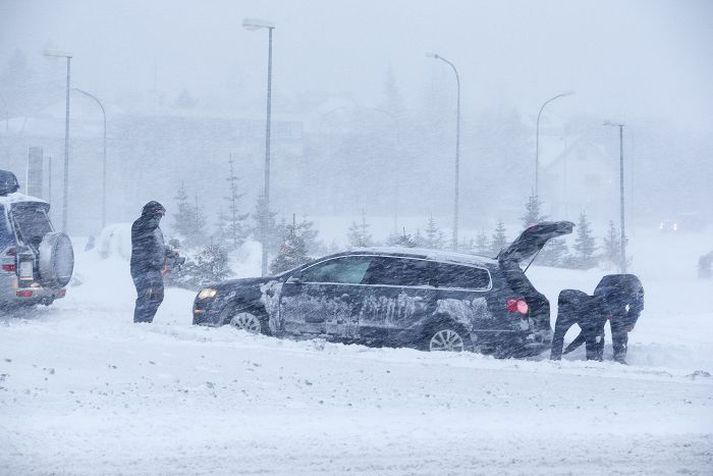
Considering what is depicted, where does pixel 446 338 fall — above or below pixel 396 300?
below

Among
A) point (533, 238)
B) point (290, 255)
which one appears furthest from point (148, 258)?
point (290, 255)

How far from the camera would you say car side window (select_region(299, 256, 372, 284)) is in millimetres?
10008

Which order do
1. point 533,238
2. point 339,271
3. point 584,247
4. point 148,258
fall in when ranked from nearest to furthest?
point 533,238 → point 339,271 → point 148,258 → point 584,247

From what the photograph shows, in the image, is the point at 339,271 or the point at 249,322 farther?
the point at 249,322

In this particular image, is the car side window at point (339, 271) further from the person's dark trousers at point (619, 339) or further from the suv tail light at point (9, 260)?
the suv tail light at point (9, 260)

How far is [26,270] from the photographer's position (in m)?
11.5

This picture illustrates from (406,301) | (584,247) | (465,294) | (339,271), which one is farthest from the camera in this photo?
(584,247)

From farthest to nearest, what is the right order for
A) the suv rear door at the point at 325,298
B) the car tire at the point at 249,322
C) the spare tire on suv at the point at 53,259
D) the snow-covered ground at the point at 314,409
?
the spare tire on suv at the point at 53,259, the car tire at the point at 249,322, the suv rear door at the point at 325,298, the snow-covered ground at the point at 314,409

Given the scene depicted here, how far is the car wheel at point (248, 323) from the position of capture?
33.4 ft

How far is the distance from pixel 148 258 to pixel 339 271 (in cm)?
268

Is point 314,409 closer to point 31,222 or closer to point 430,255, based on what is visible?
point 430,255

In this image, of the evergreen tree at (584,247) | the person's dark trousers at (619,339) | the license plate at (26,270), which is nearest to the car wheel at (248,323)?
the license plate at (26,270)

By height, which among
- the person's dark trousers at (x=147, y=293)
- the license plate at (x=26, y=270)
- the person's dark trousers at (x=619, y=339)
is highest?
the license plate at (x=26, y=270)

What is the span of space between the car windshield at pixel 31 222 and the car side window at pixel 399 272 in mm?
5317
